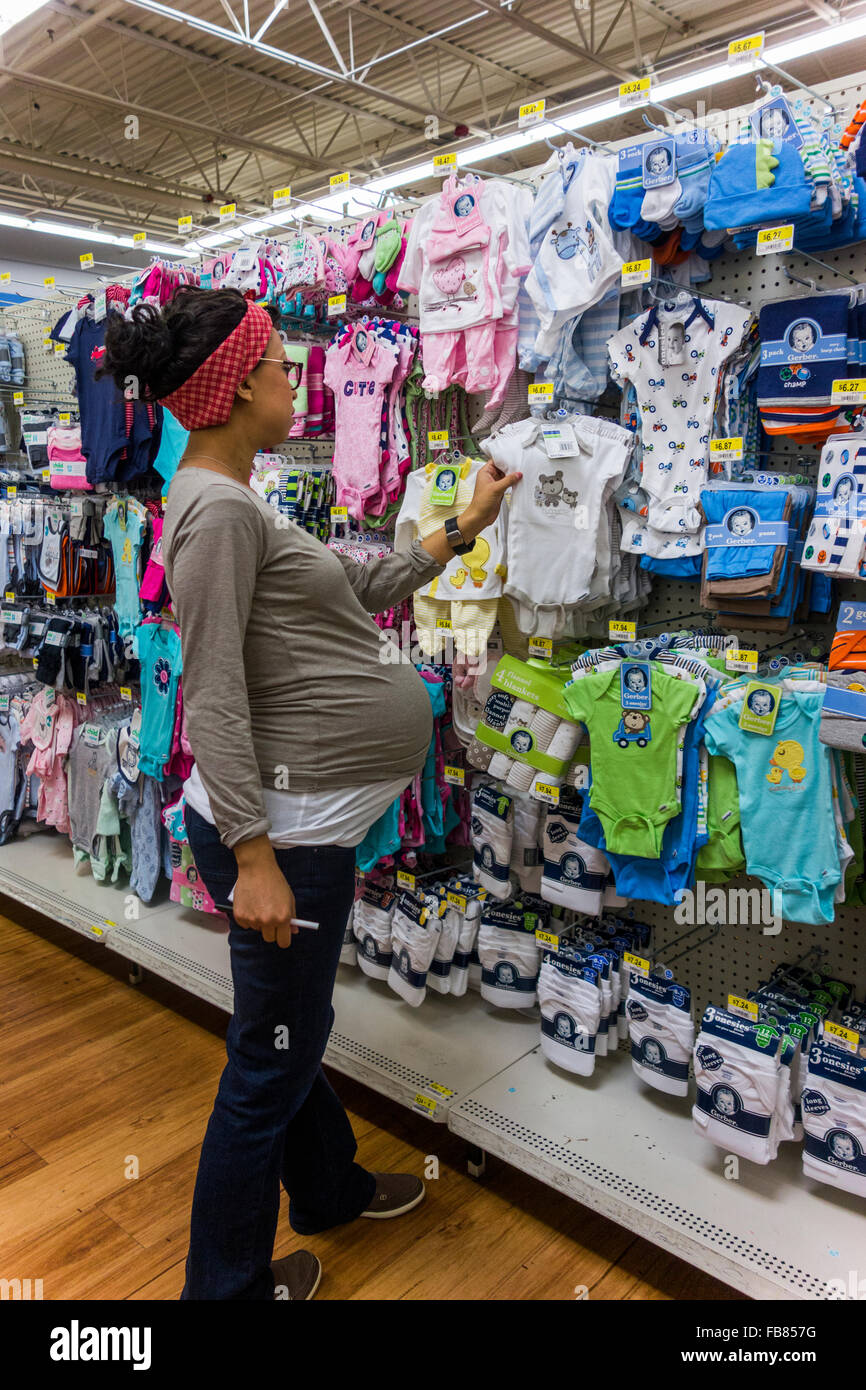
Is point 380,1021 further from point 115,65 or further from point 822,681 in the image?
point 115,65

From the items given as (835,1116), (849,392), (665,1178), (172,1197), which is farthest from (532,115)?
(172,1197)

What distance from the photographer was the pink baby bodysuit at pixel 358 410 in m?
2.93

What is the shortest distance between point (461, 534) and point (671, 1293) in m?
1.78

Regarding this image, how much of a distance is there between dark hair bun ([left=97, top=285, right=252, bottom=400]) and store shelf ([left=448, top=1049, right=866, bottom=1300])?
74.8 inches

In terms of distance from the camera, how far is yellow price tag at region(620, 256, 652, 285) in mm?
2227

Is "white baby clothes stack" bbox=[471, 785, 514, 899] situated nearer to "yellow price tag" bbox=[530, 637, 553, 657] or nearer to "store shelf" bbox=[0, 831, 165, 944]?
"yellow price tag" bbox=[530, 637, 553, 657]

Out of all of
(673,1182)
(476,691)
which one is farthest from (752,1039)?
(476,691)

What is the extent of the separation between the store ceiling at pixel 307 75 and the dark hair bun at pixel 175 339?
5544mm

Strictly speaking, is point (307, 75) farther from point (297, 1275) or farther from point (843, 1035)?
point (297, 1275)

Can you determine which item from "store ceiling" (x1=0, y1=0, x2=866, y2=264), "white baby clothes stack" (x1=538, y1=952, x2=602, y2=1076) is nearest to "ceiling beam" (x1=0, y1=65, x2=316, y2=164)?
"store ceiling" (x1=0, y1=0, x2=866, y2=264)

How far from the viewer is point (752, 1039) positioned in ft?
6.86

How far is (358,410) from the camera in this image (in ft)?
9.75

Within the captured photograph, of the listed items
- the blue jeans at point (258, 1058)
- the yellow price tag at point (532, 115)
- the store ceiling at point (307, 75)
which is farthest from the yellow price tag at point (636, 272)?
the store ceiling at point (307, 75)

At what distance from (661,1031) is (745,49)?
227 cm
